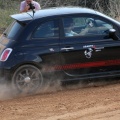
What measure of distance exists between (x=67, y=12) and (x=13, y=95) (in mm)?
2105

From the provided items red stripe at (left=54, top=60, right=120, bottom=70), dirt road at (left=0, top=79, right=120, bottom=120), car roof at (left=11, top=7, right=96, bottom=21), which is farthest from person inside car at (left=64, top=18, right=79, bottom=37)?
dirt road at (left=0, top=79, right=120, bottom=120)

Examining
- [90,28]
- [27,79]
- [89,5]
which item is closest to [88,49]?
[90,28]

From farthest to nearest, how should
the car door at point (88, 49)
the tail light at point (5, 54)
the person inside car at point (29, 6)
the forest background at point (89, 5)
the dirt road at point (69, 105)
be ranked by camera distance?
the forest background at point (89, 5), the person inside car at point (29, 6), the car door at point (88, 49), the tail light at point (5, 54), the dirt road at point (69, 105)

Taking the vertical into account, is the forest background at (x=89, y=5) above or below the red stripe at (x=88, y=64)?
above

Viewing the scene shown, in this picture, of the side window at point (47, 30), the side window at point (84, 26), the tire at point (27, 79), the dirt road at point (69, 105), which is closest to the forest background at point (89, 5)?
the side window at point (84, 26)

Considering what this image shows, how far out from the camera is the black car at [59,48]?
804 cm

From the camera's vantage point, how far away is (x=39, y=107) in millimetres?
7238

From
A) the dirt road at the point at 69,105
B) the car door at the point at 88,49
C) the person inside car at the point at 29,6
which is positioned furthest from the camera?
the person inside car at the point at 29,6

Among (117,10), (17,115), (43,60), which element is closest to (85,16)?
(43,60)

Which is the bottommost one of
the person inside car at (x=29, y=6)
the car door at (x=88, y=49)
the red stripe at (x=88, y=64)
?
the red stripe at (x=88, y=64)

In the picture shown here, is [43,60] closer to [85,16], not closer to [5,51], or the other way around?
[5,51]

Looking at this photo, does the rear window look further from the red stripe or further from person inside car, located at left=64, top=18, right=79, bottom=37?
the red stripe

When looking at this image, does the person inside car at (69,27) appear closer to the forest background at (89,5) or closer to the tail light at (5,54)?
the tail light at (5,54)

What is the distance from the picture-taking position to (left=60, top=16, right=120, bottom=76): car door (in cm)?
820
